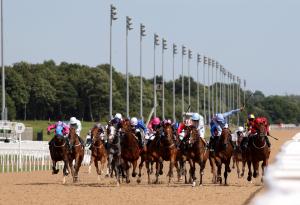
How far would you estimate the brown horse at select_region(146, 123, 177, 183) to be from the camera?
23.0 metres

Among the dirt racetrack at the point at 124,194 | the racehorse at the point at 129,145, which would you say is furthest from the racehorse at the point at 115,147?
the dirt racetrack at the point at 124,194

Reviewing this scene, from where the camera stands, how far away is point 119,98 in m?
128

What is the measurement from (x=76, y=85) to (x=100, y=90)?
5351 millimetres

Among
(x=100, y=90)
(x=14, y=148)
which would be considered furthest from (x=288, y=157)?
(x=100, y=90)

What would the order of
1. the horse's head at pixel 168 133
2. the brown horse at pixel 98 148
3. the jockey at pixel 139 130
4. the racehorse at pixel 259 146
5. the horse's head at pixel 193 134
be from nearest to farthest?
the horse's head at pixel 193 134, the racehorse at pixel 259 146, the horse's head at pixel 168 133, the jockey at pixel 139 130, the brown horse at pixel 98 148

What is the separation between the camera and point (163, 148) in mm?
23469

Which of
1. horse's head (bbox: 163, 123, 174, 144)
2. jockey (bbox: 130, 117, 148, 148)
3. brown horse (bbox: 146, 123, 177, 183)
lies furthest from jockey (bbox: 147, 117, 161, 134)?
horse's head (bbox: 163, 123, 174, 144)

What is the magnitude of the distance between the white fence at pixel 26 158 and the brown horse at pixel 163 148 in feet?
34.3

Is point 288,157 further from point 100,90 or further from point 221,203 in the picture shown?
point 100,90

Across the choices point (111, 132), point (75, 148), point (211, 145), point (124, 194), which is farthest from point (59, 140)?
point (124, 194)

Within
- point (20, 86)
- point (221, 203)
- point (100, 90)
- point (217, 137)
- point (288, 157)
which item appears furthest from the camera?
point (100, 90)

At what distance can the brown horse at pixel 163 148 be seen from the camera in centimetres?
2300

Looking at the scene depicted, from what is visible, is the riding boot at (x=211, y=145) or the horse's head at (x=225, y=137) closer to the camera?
the horse's head at (x=225, y=137)

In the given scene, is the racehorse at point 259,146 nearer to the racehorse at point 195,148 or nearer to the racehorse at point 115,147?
the racehorse at point 195,148
